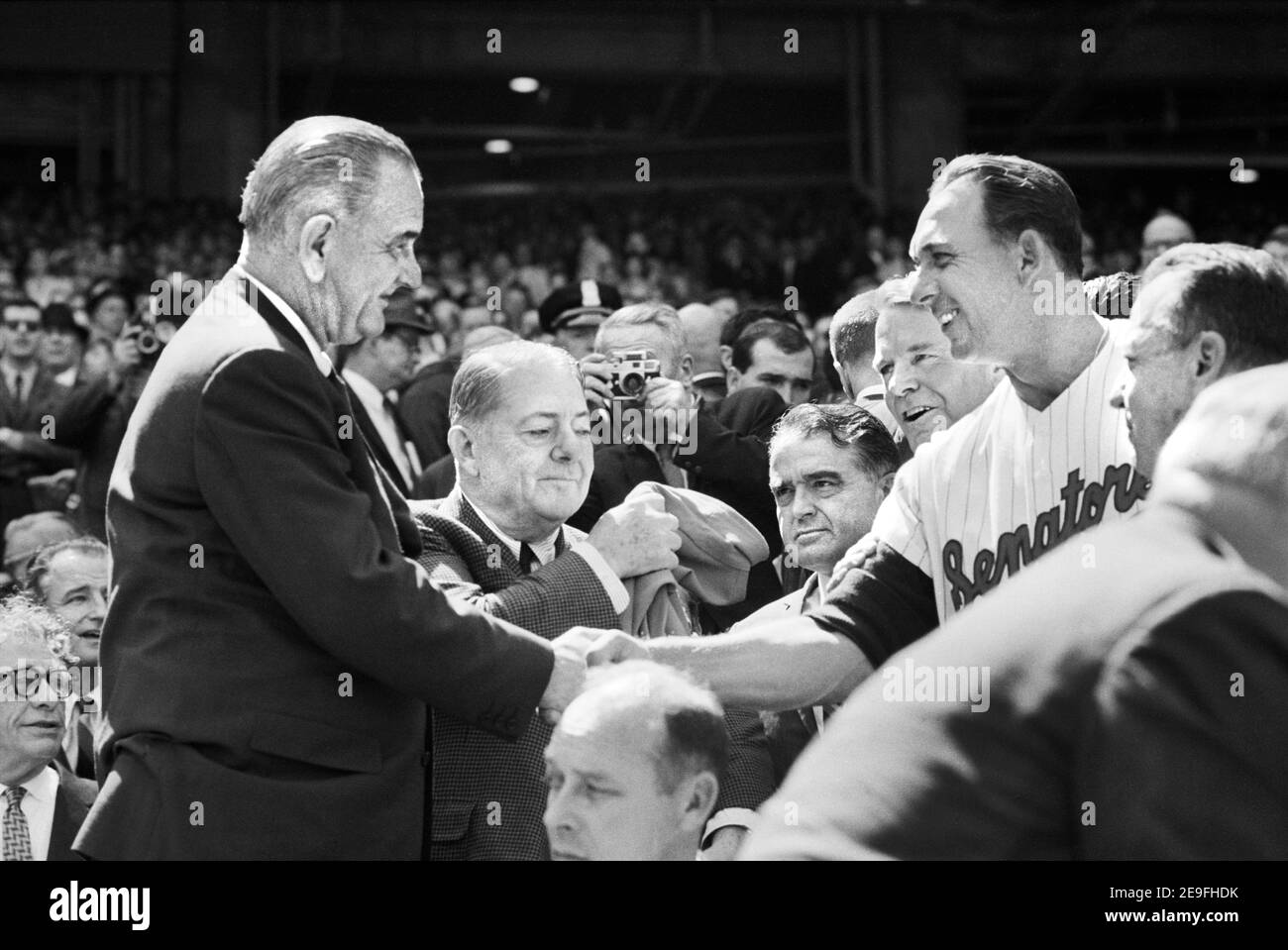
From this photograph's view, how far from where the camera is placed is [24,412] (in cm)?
683

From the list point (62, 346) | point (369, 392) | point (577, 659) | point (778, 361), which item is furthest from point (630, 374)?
point (62, 346)

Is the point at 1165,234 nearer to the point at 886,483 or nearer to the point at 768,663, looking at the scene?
the point at 886,483

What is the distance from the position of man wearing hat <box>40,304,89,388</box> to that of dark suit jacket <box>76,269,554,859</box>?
15.3 feet

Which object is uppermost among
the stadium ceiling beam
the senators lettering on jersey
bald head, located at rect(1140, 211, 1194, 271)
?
the stadium ceiling beam

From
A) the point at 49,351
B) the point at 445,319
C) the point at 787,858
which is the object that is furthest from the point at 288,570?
the point at 445,319

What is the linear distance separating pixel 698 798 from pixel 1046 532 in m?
0.65

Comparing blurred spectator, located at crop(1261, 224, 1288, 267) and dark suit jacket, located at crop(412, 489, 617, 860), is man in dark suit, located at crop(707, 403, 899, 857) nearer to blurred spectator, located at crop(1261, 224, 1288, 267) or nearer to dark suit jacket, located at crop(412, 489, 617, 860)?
dark suit jacket, located at crop(412, 489, 617, 860)

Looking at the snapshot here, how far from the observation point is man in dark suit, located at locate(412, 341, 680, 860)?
2.82 meters

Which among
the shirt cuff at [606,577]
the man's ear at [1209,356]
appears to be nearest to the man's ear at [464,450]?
the shirt cuff at [606,577]

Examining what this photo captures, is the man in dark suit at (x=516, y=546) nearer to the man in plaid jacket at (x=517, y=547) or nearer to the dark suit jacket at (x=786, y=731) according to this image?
the man in plaid jacket at (x=517, y=547)

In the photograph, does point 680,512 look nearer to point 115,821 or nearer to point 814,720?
point 814,720

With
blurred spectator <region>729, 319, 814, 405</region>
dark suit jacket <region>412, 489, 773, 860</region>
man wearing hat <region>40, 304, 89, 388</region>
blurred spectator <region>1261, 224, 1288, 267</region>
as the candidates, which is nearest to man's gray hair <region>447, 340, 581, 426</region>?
dark suit jacket <region>412, 489, 773, 860</region>

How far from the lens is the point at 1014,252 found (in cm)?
276

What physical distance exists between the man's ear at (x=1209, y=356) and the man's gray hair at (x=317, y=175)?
1065mm
